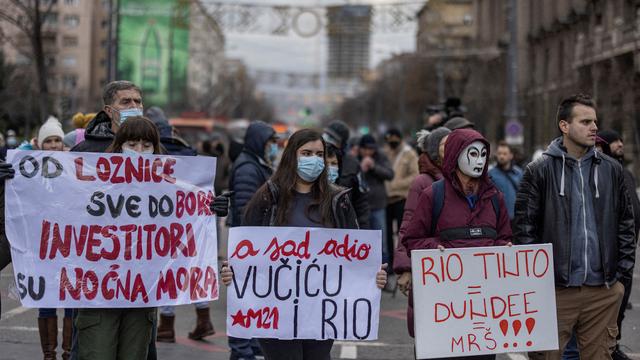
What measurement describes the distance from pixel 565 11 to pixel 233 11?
28093mm

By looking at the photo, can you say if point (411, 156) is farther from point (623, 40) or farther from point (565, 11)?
point (565, 11)

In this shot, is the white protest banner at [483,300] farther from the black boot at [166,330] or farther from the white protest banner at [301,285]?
the black boot at [166,330]

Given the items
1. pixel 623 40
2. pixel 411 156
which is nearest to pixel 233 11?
pixel 411 156

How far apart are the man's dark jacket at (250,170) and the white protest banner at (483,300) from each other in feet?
8.71

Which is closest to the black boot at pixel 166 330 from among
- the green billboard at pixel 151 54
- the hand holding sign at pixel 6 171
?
the hand holding sign at pixel 6 171

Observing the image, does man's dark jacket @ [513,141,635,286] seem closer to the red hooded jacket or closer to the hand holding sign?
the red hooded jacket

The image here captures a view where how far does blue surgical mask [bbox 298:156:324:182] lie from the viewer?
536 centimetres

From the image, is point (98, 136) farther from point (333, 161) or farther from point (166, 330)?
point (166, 330)

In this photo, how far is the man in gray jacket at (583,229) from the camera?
219 inches

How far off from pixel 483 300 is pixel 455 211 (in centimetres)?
50

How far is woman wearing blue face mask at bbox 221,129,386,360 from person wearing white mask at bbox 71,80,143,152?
95 centimetres

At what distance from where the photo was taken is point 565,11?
49.6 meters

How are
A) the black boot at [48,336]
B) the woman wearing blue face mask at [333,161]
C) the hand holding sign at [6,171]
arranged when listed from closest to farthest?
1. the hand holding sign at [6,171]
2. the black boot at [48,336]
3. the woman wearing blue face mask at [333,161]

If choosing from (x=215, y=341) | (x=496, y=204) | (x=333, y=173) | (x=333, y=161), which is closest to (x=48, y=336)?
(x=215, y=341)
